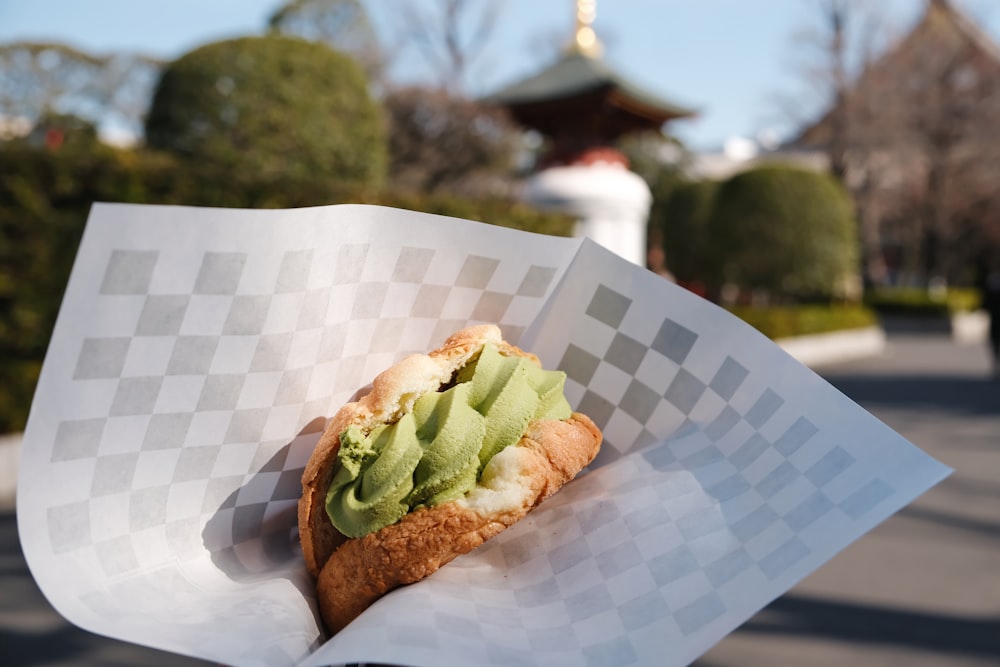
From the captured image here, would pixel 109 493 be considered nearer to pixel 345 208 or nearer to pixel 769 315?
pixel 345 208

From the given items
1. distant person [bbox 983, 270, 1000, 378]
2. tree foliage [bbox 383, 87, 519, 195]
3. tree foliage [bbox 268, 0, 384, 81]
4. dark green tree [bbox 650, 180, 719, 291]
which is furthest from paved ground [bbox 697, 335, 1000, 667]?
tree foliage [bbox 268, 0, 384, 81]

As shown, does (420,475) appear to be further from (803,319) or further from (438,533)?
(803,319)

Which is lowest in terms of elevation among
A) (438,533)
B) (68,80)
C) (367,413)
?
(68,80)

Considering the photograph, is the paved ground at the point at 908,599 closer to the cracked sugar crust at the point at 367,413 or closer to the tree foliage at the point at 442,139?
the cracked sugar crust at the point at 367,413

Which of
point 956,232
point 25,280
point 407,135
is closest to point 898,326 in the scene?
point 956,232

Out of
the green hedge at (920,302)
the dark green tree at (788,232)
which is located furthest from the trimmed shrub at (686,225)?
the green hedge at (920,302)

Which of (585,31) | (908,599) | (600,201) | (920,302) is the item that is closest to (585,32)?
(585,31)

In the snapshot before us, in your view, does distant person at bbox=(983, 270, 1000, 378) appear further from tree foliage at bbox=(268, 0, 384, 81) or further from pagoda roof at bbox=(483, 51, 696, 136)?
tree foliage at bbox=(268, 0, 384, 81)
